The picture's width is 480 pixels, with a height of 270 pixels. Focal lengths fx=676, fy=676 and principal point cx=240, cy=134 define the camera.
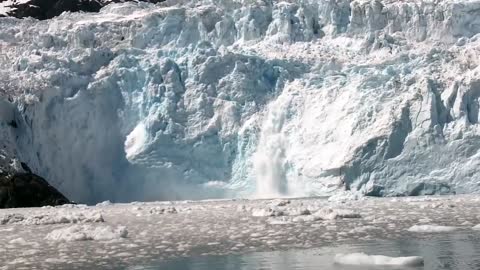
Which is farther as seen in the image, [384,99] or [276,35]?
[276,35]

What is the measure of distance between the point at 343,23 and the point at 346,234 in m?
18.4

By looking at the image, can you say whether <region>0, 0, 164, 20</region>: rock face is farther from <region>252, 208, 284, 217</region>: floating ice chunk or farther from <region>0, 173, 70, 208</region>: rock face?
<region>252, 208, 284, 217</region>: floating ice chunk

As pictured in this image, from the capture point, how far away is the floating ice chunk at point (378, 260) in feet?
22.0

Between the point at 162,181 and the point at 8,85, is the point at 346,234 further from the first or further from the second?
the point at 8,85

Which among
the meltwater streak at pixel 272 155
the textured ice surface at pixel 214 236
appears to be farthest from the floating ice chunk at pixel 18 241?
the meltwater streak at pixel 272 155

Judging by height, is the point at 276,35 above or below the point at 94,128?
above

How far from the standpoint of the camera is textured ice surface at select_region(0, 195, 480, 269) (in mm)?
8102

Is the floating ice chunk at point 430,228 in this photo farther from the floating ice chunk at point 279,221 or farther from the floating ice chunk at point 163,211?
the floating ice chunk at point 163,211

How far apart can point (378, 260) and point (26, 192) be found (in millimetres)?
17317

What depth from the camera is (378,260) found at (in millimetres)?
6820

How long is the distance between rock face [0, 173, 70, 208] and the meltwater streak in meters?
6.73

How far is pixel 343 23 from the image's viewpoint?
27062 millimetres

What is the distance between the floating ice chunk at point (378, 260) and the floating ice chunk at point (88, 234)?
174 inches

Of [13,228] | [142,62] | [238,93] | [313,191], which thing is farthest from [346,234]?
[142,62]
